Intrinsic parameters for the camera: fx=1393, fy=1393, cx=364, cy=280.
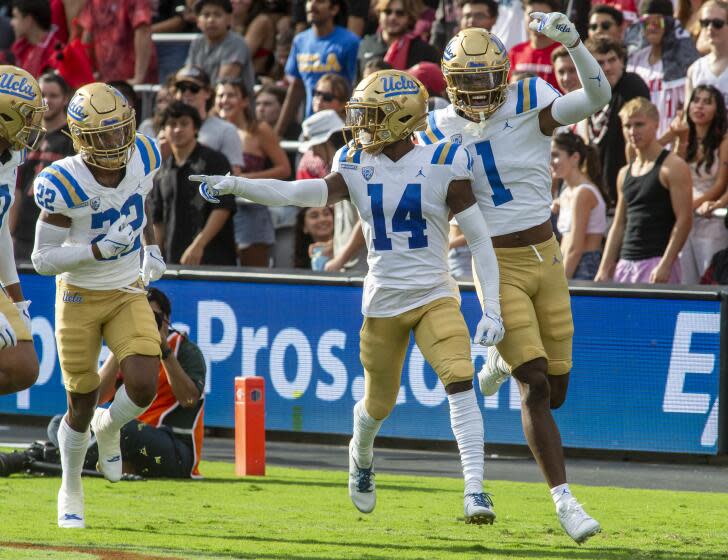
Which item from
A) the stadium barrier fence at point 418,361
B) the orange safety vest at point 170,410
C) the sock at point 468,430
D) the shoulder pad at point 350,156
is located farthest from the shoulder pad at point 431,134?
the stadium barrier fence at point 418,361

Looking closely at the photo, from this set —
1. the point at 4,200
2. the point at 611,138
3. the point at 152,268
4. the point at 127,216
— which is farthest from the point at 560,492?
the point at 611,138

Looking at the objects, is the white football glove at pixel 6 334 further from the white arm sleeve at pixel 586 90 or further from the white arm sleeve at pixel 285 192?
the white arm sleeve at pixel 586 90

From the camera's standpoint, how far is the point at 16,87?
659 centimetres

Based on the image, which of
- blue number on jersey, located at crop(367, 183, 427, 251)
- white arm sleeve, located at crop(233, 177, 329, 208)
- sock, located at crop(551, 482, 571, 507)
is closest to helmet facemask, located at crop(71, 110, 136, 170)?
white arm sleeve, located at crop(233, 177, 329, 208)

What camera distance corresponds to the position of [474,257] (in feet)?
20.2

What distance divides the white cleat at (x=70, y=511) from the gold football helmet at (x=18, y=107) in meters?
1.67

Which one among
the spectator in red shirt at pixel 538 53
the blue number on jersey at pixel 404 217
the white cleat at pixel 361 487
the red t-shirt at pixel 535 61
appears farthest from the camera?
the red t-shirt at pixel 535 61

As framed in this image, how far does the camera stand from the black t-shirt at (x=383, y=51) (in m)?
11.3

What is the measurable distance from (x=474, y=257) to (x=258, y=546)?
62.3 inches

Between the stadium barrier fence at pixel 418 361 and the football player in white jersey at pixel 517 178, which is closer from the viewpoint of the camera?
Answer: the football player in white jersey at pixel 517 178

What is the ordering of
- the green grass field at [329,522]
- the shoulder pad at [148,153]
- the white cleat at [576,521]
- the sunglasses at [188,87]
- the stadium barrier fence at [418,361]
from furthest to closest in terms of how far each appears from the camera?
the sunglasses at [188,87] < the stadium barrier fence at [418,361] < the shoulder pad at [148,153] < the green grass field at [329,522] < the white cleat at [576,521]

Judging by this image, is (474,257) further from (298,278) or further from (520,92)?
(298,278)

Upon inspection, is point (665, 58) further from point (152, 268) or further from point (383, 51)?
point (152, 268)

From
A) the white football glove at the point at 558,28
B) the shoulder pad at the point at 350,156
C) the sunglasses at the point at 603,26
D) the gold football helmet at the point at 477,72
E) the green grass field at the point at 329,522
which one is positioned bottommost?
the green grass field at the point at 329,522
